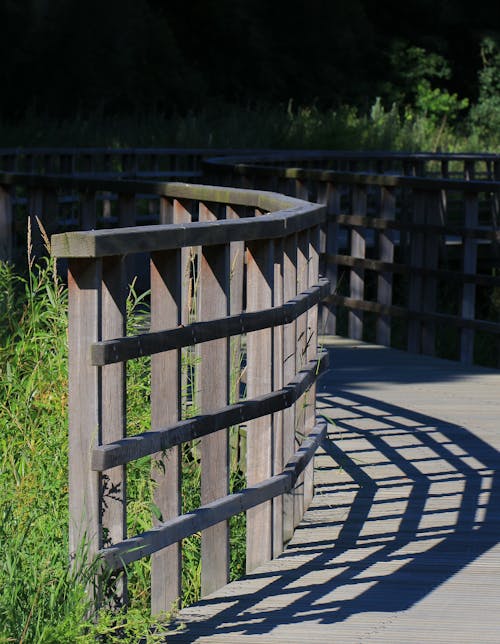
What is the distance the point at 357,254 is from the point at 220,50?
32.7 m

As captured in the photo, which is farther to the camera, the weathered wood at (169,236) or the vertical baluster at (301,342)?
the vertical baluster at (301,342)

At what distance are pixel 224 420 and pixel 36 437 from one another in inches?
33.4

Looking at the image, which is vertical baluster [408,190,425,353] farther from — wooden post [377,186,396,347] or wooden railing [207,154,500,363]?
wooden post [377,186,396,347]

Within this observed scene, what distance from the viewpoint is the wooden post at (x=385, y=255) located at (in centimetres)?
1137

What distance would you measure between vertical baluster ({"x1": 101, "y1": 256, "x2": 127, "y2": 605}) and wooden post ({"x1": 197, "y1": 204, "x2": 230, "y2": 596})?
642 mm

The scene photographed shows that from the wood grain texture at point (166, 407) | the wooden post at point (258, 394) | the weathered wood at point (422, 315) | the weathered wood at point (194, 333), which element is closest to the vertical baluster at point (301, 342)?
the weathered wood at point (194, 333)

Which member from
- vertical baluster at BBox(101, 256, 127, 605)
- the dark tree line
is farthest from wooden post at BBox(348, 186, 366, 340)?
the dark tree line

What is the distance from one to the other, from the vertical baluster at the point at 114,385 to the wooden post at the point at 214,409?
64cm

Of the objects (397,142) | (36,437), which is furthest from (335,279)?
(397,142)

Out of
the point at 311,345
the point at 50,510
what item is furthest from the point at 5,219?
the point at 50,510

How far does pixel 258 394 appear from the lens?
533cm

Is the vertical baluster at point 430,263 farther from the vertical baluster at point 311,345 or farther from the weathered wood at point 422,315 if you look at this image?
the vertical baluster at point 311,345

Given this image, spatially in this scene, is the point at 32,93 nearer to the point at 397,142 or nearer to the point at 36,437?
the point at 397,142

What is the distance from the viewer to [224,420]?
4.84 metres
